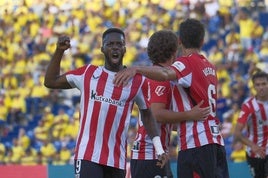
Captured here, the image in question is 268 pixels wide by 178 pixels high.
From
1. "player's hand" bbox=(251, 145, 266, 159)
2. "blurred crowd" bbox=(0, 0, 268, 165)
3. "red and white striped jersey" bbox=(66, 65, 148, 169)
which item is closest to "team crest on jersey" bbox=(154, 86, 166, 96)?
"red and white striped jersey" bbox=(66, 65, 148, 169)

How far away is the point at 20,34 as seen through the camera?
22234mm

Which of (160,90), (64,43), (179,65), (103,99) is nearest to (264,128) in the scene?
(160,90)

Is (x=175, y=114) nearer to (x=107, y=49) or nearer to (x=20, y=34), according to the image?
(x=107, y=49)

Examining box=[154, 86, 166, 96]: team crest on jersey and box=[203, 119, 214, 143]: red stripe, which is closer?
box=[203, 119, 214, 143]: red stripe

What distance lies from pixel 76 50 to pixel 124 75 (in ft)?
45.3

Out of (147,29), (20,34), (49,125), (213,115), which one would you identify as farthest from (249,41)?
(213,115)

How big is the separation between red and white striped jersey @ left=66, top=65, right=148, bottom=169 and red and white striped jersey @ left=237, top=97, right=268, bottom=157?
4197 mm

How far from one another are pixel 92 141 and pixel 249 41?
12658 mm

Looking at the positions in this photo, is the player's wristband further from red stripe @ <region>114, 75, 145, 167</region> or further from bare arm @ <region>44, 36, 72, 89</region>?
bare arm @ <region>44, 36, 72, 89</region>

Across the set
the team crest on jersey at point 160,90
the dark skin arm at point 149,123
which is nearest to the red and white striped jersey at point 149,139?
the team crest on jersey at point 160,90

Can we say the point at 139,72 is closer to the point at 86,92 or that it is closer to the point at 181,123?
the point at 86,92

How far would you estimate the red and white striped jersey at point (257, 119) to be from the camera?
11.4 metres

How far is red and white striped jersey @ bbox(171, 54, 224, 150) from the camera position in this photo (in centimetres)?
754

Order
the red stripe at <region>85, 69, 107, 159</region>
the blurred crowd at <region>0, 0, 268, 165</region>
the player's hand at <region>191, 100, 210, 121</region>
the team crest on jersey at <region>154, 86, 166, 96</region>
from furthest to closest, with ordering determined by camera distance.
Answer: the blurred crowd at <region>0, 0, 268, 165</region> < the team crest on jersey at <region>154, 86, 166, 96</region> < the player's hand at <region>191, 100, 210, 121</region> < the red stripe at <region>85, 69, 107, 159</region>
